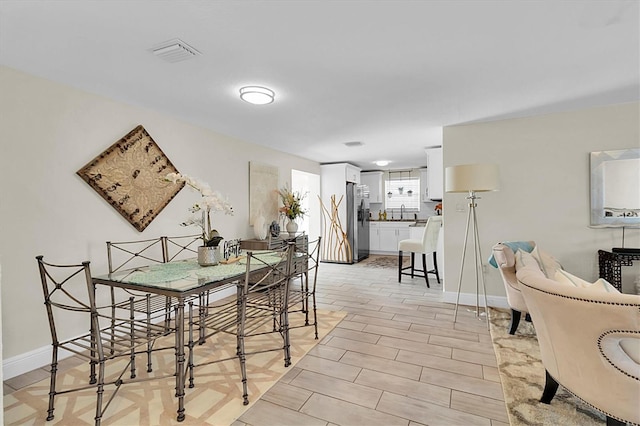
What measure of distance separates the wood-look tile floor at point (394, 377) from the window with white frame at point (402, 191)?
4.53 meters

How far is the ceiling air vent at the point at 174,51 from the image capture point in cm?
198

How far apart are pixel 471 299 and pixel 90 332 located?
384 cm

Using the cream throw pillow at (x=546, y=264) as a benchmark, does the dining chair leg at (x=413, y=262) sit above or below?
below

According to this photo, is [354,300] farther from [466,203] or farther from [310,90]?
[310,90]

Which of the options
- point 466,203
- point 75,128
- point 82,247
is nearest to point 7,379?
point 82,247

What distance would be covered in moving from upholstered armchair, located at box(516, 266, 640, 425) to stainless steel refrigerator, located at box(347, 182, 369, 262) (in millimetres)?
5119

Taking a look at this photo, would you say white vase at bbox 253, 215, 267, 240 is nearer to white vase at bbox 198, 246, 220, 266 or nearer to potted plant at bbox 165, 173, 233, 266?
potted plant at bbox 165, 173, 233, 266

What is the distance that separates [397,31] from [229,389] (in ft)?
8.27

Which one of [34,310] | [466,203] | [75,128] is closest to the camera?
[34,310]

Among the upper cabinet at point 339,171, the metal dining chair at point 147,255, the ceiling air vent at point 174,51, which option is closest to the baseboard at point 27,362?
the metal dining chair at point 147,255

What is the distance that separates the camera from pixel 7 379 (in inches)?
87.6

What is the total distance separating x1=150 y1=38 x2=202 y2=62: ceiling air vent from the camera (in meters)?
1.98

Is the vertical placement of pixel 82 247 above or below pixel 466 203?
below

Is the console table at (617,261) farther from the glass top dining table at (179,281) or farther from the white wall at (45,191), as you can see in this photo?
the white wall at (45,191)
